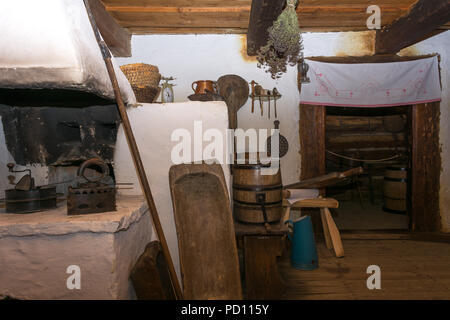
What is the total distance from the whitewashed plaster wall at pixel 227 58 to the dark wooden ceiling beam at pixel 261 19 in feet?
1.08

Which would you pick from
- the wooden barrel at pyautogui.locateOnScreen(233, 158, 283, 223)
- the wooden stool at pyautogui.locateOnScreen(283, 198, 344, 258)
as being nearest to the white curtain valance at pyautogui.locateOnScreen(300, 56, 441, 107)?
the wooden stool at pyautogui.locateOnScreen(283, 198, 344, 258)

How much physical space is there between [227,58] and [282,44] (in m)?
1.05

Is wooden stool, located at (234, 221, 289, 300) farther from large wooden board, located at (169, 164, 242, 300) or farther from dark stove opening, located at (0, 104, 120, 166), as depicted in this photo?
dark stove opening, located at (0, 104, 120, 166)

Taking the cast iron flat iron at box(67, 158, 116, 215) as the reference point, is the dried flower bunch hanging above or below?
above

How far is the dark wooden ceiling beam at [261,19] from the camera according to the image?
2.57 metres

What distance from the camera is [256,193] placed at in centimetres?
247

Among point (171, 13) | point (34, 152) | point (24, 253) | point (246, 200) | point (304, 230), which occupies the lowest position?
point (304, 230)

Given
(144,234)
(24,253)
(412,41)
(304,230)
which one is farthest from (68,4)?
(412,41)

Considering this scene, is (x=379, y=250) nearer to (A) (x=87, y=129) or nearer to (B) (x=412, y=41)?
(B) (x=412, y=41)

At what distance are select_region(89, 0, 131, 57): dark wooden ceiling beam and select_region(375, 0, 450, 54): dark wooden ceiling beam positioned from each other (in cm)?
338

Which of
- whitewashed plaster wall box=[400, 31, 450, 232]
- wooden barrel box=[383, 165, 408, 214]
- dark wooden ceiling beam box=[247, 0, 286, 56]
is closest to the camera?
dark wooden ceiling beam box=[247, 0, 286, 56]

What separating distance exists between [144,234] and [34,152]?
1.25m

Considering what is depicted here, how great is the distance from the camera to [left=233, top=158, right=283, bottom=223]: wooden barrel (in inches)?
97.3
